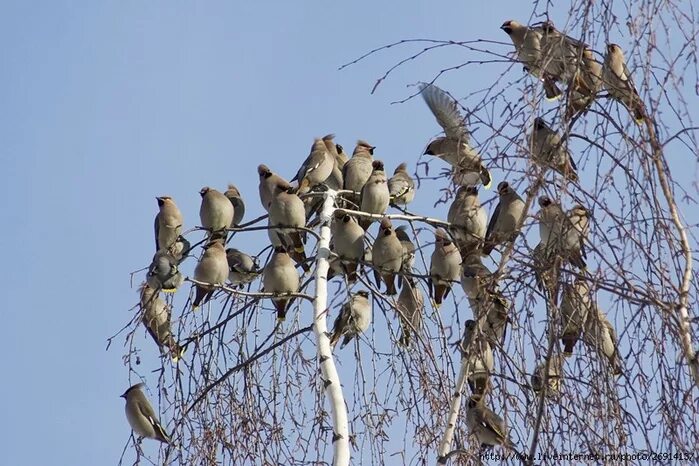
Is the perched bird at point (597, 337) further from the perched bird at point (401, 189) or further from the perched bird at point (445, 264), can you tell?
the perched bird at point (401, 189)

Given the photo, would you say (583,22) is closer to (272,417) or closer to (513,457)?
(513,457)

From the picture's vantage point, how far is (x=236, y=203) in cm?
779

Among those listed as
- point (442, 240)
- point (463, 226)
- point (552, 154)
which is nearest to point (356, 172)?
point (442, 240)

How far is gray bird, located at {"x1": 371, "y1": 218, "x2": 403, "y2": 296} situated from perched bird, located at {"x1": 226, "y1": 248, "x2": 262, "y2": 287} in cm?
86

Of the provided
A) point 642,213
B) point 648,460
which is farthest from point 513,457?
point 642,213

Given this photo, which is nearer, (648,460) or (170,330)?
(648,460)

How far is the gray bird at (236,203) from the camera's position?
305 inches

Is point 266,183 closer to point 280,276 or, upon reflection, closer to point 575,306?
point 280,276

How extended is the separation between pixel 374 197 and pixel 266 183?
985 millimetres

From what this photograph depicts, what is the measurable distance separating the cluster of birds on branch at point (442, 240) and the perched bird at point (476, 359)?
15 millimetres

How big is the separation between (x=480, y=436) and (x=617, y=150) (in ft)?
5.11

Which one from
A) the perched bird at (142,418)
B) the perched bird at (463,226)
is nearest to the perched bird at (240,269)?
the perched bird at (142,418)

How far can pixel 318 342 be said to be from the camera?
5105 millimetres

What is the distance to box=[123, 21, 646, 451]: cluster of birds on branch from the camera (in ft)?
A: 11.6
